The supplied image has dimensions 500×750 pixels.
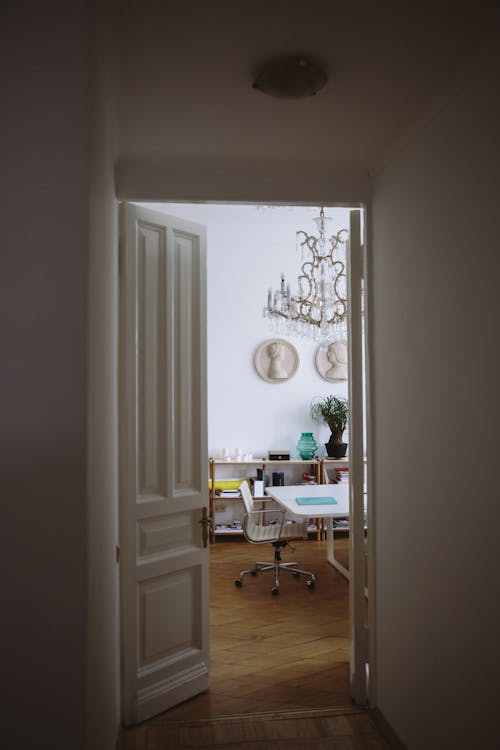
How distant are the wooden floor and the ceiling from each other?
2.81 metres

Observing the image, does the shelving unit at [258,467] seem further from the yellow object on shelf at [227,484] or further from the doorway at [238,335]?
the doorway at [238,335]

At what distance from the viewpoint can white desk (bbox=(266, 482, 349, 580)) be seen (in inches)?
195

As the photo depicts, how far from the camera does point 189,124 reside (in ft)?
8.35

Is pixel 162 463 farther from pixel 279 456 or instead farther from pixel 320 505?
pixel 279 456
